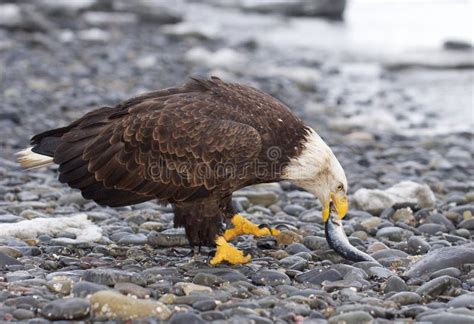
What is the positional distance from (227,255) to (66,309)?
66.2 inches

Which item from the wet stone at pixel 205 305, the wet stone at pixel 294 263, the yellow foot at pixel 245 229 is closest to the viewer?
the wet stone at pixel 205 305

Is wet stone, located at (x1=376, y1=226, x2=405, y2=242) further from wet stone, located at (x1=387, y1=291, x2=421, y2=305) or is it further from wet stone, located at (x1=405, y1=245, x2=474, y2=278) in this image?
wet stone, located at (x1=387, y1=291, x2=421, y2=305)

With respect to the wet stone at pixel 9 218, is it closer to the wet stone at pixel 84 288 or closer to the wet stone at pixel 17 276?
the wet stone at pixel 17 276

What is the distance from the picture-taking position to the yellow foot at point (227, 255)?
18.9 feet

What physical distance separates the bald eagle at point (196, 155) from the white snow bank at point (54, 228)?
0.39 m

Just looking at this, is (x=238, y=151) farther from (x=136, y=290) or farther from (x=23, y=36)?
(x=23, y=36)

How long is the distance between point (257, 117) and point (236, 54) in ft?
45.5

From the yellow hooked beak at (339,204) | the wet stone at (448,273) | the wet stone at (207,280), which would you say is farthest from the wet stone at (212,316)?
the yellow hooked beak at (339,204)

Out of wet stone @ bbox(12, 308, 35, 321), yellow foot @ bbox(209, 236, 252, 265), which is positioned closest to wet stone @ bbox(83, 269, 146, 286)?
wet stone @ bbox(12, 308, 35, 321)

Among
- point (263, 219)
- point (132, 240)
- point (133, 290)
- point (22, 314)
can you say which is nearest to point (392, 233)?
point (263, 219)

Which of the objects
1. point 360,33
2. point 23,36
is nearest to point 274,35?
point 360,33

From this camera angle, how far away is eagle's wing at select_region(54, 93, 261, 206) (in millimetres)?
5711

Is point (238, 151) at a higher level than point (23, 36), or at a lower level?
higher

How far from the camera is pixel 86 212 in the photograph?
715 centimetres
